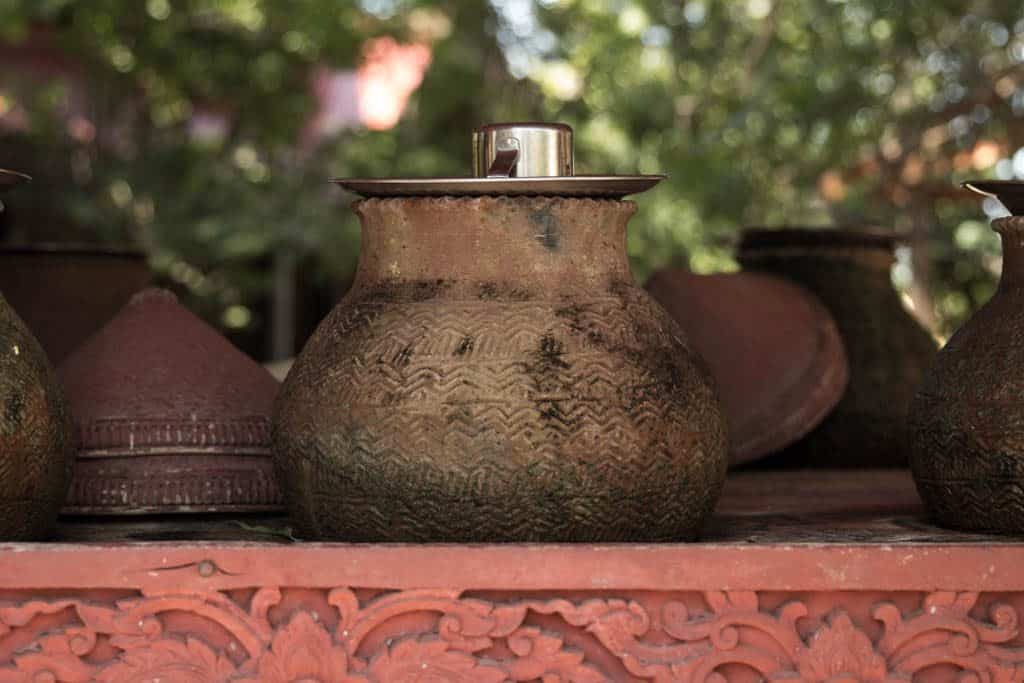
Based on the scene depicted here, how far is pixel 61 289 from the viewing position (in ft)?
8.70

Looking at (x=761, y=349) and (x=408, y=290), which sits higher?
(x=408, y=290)

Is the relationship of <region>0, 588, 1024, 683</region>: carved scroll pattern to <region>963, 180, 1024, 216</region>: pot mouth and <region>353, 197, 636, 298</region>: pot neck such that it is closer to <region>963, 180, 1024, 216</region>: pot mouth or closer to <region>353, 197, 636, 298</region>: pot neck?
<region>353, 197, 636, 298</region>: pot neck

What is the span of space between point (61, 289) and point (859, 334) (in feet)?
4.83

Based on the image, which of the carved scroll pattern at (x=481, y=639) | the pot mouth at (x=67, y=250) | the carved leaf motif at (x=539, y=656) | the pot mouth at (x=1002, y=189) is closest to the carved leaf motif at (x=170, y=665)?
the carved scroll pattern at (x=481, y=639)

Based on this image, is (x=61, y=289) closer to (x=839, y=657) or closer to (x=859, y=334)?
(x=859, y=334)

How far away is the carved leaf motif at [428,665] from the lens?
149 cm

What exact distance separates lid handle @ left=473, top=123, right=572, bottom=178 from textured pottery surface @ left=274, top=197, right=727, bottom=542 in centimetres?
4

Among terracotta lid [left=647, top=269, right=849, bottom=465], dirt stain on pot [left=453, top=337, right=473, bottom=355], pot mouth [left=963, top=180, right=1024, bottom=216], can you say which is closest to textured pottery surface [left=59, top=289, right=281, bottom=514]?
dirt stain on pot [left=453, top=337, right=473, bottom=355]

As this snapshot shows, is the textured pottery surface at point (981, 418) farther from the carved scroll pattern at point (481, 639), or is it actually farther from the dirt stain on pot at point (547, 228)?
the dirt stain on pot at point (547, 228)

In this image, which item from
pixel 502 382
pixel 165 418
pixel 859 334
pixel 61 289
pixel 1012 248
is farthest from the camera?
pixel 859 334

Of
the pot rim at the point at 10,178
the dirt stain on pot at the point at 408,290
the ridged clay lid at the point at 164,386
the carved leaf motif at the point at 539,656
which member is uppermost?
the pot rim at the point at 10,178

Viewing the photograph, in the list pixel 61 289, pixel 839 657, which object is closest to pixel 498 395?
pixel 839 657

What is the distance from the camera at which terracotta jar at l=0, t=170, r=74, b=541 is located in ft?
5.34

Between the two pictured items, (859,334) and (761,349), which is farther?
(859,334)
